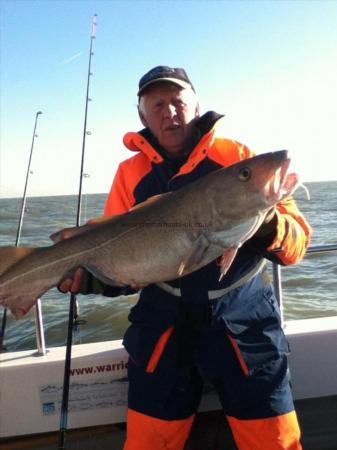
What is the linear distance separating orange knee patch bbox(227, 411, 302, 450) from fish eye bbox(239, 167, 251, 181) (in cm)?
147

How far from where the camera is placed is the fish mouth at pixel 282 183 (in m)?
2.24

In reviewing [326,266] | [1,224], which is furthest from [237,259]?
[1,224]

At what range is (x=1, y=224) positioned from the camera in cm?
2516

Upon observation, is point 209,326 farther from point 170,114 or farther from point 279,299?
point 170,114

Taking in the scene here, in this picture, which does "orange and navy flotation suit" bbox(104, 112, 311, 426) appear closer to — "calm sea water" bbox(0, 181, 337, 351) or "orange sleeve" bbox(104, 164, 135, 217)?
"orange sleeve" bbox(104, 164, 135, 217)

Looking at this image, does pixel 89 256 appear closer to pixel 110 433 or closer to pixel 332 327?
pixel 110 433

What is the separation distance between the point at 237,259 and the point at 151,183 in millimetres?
831

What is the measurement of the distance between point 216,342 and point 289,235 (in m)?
0.84

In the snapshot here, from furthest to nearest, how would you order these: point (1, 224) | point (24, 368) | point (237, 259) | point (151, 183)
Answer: point (1, 224)
point (24, 368)
point (151, 183)
point (237, 259)

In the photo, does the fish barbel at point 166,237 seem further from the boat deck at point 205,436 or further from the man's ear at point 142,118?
the boat deck at point 205,436

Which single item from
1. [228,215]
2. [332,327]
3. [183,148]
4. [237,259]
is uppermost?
[183,148]

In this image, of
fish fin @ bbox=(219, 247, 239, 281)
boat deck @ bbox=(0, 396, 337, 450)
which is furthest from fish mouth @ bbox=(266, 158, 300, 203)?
boat deck @ bbox=(0, 396, 337, 450)

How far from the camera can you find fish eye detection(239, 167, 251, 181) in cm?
236

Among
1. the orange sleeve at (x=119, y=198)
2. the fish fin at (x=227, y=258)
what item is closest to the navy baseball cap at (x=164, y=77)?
the orange sleeve at (x=119, y=198)
